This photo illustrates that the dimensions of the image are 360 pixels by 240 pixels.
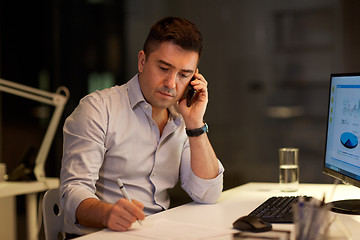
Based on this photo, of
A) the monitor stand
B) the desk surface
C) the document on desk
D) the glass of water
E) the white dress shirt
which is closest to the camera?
the document on desk

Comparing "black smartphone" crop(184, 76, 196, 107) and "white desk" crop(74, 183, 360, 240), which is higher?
"black smartphone" crop(184, 76, 196, 107)

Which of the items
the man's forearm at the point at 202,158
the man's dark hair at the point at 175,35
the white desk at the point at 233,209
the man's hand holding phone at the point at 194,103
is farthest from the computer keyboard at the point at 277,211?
the man's dark hair at the point at 175,35

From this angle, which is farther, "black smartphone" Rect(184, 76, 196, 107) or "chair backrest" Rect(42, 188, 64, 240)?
"black smartphone" Rect(184, 76, 196, 107)

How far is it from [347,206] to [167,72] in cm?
77

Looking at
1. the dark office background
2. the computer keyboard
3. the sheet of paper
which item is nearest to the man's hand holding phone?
the computer keyboard

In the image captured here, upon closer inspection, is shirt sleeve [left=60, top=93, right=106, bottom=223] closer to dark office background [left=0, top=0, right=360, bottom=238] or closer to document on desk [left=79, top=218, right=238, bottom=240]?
document on desk [left=79, top=218, right=238, bottom=240]

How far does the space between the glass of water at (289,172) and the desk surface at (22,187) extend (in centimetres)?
132

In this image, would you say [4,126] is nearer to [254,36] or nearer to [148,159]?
[254,36]

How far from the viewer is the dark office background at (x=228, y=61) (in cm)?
400

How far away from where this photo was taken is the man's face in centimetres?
182

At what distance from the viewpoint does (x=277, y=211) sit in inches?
60.7

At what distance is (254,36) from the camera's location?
13.8ft

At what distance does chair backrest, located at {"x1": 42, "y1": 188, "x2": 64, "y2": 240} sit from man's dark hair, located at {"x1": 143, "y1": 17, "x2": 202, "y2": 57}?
A: 2.04 feet

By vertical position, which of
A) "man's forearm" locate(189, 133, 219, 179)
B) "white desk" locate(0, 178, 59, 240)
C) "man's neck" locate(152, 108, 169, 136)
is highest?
"man's neck" locate(152, 108, 169, 136)
